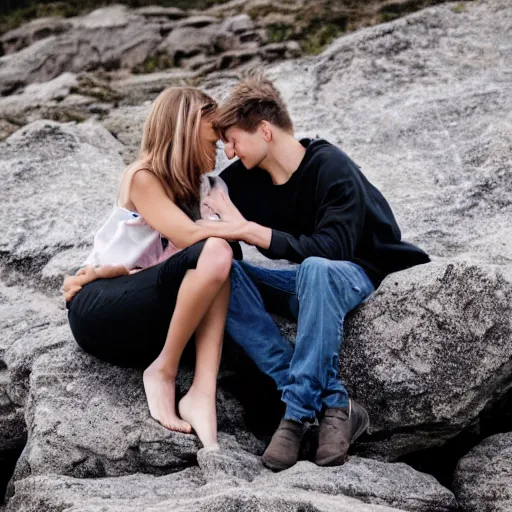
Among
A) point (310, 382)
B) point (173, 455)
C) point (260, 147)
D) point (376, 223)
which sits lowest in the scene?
point (173, 455)

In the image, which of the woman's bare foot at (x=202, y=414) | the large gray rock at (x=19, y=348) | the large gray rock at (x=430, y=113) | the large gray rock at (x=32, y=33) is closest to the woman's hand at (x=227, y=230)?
the woman's bare foot at (x=202, y=414)

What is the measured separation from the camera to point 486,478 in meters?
4.07

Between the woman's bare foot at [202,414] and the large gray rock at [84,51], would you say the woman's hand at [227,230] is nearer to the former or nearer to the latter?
the woman's bare foot at [202,414]

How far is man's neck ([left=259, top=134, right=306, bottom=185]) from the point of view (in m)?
4.79

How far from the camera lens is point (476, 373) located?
4203mm

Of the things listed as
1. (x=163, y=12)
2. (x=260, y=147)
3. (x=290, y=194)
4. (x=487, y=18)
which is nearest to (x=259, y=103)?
(x=260, y=147)

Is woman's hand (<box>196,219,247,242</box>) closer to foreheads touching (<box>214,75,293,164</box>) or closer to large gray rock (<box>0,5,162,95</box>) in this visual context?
foreheads touching (<box>214,75,293,164</box>)

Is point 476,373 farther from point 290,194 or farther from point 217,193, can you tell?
point 217,193

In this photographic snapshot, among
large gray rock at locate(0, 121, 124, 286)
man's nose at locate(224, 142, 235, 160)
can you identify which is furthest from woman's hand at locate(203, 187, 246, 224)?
large gray rock at locate(0, 121, 124, 286)

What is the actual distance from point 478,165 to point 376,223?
1.86m

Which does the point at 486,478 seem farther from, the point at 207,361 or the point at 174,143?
the point at 174,143

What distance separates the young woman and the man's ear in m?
0.29

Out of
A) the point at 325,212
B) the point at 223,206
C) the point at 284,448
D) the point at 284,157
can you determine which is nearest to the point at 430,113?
the point at 284,157

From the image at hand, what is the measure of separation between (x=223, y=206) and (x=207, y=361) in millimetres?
912
